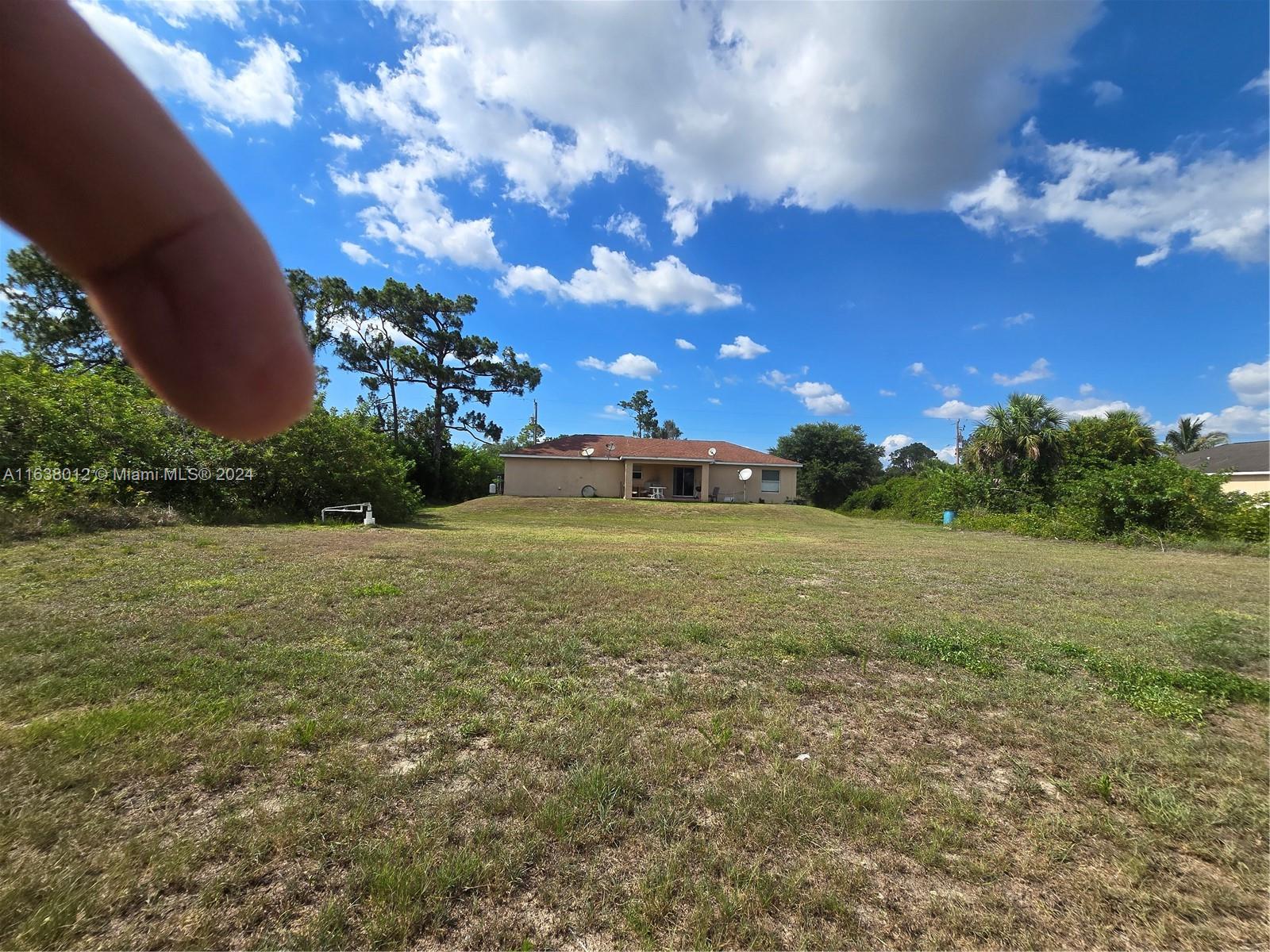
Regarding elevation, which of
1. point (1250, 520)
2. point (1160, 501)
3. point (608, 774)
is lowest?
point (608, 774)

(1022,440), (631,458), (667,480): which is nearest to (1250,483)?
(1022,440)

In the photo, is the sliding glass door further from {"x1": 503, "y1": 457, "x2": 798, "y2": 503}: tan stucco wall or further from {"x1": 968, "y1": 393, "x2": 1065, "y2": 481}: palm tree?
{"x1": 968, "y1": 393, "x2": 1065, "y2": 481}: palm tree

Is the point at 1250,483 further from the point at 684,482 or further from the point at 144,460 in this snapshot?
the point at 144,460

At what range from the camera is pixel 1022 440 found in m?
20.9

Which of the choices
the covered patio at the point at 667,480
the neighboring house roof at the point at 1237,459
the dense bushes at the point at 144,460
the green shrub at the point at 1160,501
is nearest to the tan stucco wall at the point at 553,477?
the covered patio at the point at 667,480

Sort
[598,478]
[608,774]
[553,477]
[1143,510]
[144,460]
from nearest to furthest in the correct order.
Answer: [608,774] < [144,460] < [1143,510] < [553,477] < [598,478]

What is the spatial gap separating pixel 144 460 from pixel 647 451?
21.4m

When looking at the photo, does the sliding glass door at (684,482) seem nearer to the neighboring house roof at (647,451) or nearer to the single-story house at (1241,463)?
the neighboring house roof at (647,451)

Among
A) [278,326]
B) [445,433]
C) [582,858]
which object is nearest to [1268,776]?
[582,858]

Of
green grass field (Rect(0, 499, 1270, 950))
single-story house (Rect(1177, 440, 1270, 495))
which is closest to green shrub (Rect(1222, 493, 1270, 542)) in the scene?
green grass field (Rect(0, 499, 1270, 950))

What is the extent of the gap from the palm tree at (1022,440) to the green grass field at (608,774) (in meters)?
18.9

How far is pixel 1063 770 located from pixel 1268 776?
0.95 metres

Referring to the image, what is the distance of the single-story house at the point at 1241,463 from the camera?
2564 cm

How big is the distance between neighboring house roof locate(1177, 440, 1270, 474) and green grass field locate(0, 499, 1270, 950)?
109 feet
